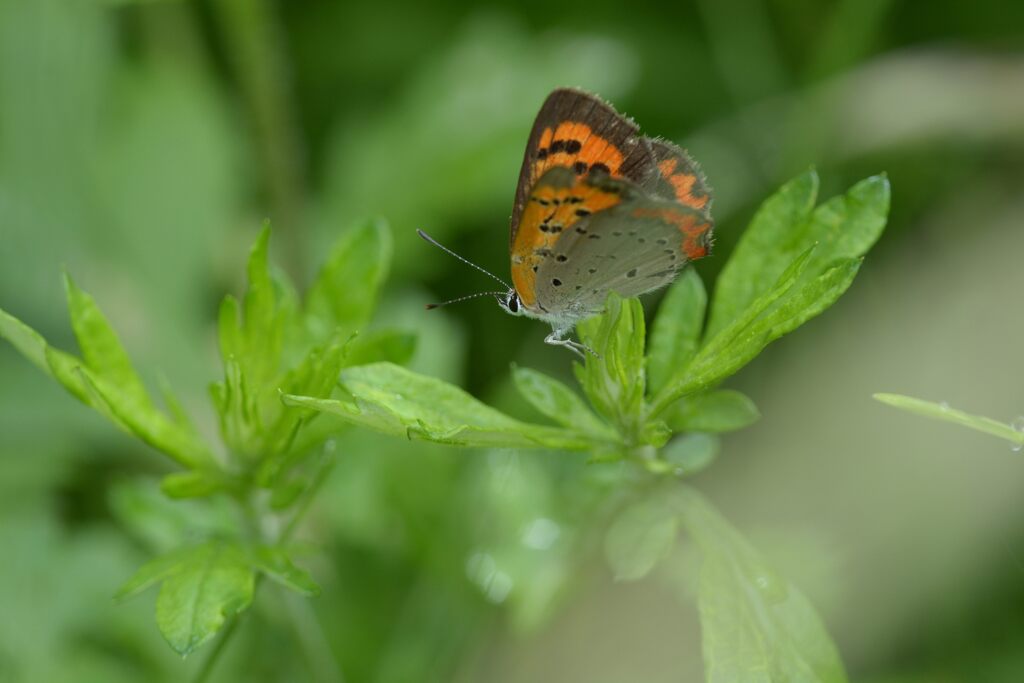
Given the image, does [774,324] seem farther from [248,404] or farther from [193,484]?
[193,484]

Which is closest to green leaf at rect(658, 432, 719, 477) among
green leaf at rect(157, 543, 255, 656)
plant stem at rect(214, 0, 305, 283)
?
green leaf at rect(157, 543, 255, 656)

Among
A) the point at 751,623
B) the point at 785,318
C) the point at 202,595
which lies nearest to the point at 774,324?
the point at 785,318

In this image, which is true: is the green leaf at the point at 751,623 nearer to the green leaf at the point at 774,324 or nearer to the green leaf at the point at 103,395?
the green leaf at the point at 774,324

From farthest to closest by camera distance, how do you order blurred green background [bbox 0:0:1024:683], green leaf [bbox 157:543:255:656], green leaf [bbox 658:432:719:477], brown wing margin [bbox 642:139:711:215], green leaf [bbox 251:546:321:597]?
1. blurred green background [bbox 0:0:1024:683]
2. green leaf [bbox 658:432:719:477]
3. brown wing margin [bbox 642:139:711:215]
4. green leaf [bbox 251:546:321:597]
5. green leaf [bbox 157:543:255:656]

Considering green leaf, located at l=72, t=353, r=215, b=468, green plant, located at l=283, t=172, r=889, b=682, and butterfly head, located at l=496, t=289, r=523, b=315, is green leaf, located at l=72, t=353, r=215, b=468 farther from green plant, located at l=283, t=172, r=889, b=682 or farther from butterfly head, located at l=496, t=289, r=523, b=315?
butterfly head, located at l=496, t=289, r=523, b=315

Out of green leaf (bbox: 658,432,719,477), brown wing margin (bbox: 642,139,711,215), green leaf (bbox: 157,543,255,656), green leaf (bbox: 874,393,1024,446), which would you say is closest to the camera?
green leaf (bbox: 874,393,1024,446)

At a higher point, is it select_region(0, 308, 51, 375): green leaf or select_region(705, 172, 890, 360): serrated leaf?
select_region(705, 172, 890, 360): serrated leaf
